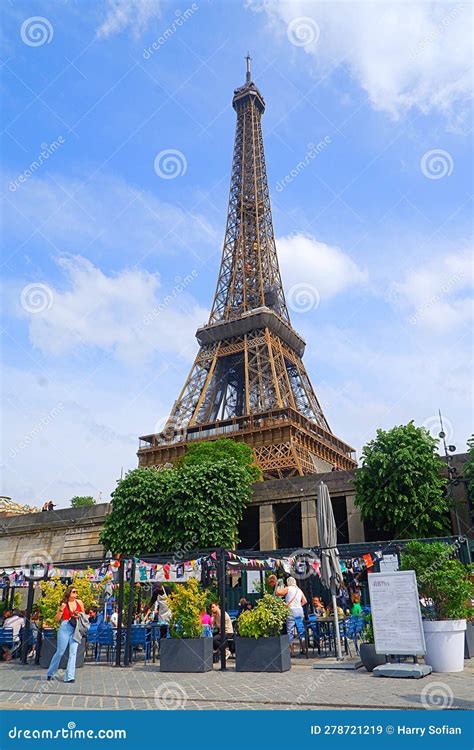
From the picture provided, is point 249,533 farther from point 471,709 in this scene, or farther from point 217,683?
point 471,709

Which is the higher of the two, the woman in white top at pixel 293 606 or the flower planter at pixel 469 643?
the woman in white top at pixel 293 606

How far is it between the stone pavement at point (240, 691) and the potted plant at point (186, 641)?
279mm

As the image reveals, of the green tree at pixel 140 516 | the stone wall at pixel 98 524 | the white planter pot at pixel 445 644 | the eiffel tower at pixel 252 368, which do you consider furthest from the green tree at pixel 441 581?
the eiffel tower at pixel 252 368

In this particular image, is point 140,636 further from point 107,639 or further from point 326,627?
point 326,627

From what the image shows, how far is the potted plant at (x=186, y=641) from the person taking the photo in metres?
11.4

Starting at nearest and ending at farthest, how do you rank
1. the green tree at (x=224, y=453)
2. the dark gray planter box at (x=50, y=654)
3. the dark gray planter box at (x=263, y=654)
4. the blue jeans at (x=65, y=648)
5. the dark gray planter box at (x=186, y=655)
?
the blue jeans at (x=65, y=648)
the dark gray planter box at (x=263, y=654)
the dark gray planter box at (x=186, y=655)
the dark gray planter box at (x=50, y=654)
the green tree at (x=224, y=453)

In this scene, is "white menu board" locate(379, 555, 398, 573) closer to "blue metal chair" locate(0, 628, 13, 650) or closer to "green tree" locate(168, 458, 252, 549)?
"blue metal chair" locate(0, 628, 13, 650)

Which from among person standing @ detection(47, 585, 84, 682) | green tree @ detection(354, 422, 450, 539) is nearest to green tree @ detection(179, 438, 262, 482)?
green tree @ detection(354, 422, 450, 539)

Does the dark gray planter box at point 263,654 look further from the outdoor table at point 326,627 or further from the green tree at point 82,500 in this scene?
the green tree at point 82,500

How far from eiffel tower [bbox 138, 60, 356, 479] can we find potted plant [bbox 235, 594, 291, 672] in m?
31.3

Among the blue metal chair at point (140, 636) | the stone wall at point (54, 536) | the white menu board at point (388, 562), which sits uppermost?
the stone wall at point (54, 536)

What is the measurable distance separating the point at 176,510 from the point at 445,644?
18432mm

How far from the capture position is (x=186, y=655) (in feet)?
37.6

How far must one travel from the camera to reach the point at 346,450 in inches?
2372
